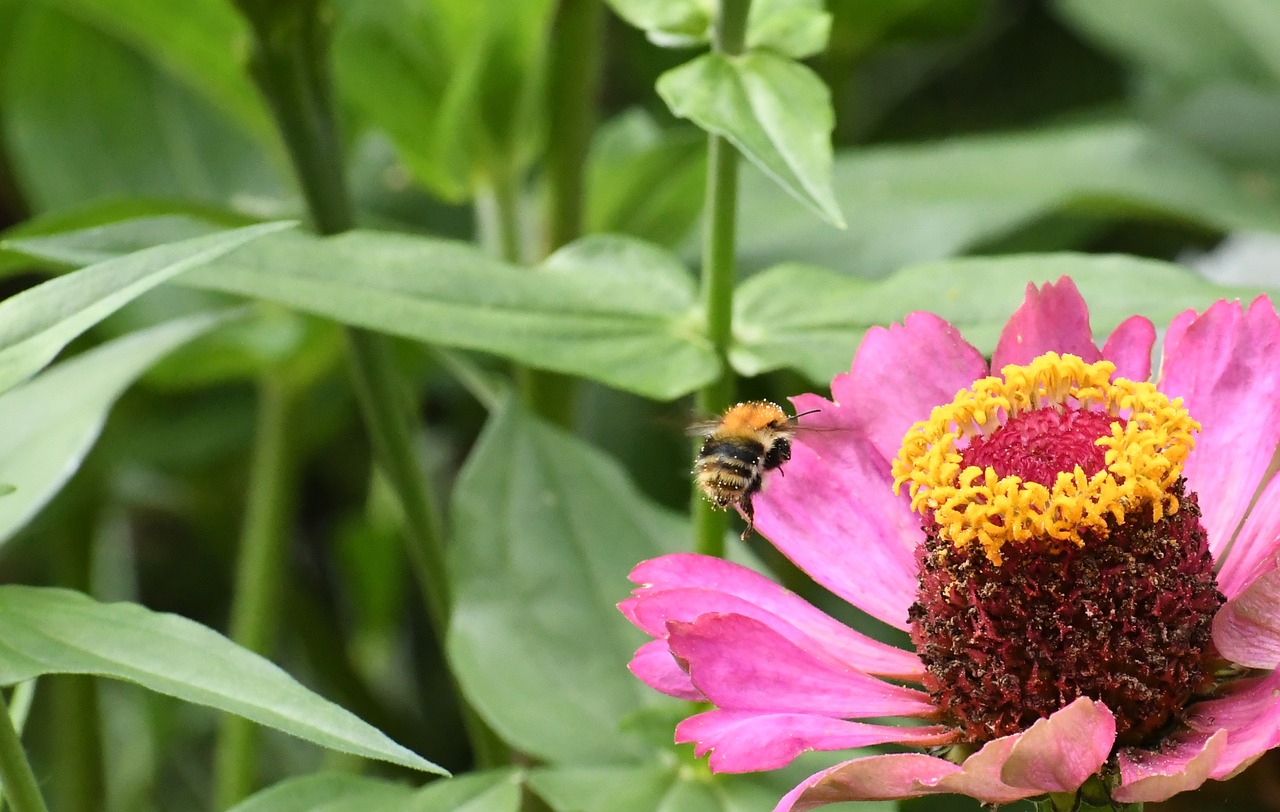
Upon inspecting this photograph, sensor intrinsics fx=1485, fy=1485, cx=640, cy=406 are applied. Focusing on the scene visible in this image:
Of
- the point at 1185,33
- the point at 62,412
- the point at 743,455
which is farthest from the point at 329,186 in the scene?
the point at 1185,33

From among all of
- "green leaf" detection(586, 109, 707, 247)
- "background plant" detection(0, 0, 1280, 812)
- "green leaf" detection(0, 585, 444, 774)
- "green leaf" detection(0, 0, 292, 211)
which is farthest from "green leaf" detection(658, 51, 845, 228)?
"green leaf" detection(0, 0, 292, 211)

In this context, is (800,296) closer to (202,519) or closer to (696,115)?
(696,115)

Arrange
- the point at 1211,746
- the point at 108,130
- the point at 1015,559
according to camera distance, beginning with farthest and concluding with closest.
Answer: the point at 108,130 → the point at 1015,559 → the point at 1211,746

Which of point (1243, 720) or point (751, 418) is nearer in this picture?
point (1243, 720)

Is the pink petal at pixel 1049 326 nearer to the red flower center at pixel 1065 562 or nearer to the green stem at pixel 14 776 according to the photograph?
the red flower center at pixel 1065 562

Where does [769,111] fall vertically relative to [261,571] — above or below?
above

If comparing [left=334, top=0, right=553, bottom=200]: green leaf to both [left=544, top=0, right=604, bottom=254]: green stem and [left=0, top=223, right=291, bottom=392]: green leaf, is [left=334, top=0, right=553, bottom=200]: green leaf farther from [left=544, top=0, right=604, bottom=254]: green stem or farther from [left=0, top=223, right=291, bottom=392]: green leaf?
[left=0, top=223, right=291, bottom=392]: green leaf

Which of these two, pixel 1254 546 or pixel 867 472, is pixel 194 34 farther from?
pixel 1254 546
